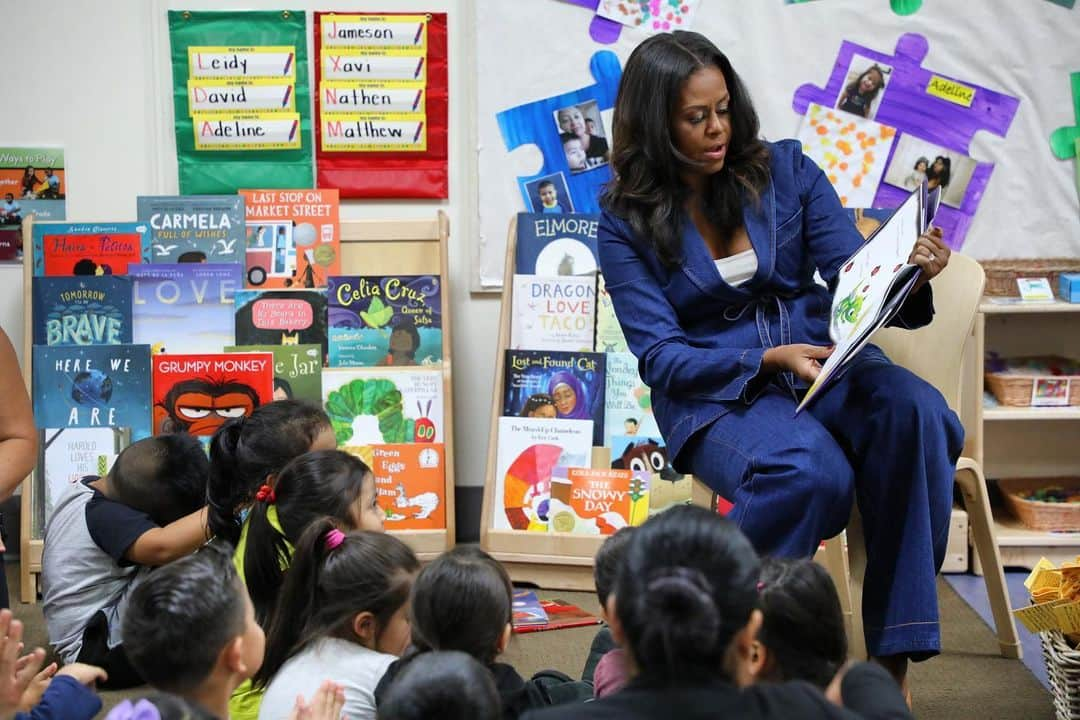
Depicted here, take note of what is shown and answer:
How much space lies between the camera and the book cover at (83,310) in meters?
3.34

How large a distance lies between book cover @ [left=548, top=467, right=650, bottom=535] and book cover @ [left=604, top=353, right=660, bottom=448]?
0.37 feet

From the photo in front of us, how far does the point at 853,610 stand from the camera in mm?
2537

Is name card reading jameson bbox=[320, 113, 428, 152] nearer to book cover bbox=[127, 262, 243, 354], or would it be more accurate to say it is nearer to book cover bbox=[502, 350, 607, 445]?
book cover bbox=[127, 262, 243, 354]

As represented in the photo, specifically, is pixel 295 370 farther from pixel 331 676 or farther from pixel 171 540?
pixel 331 676

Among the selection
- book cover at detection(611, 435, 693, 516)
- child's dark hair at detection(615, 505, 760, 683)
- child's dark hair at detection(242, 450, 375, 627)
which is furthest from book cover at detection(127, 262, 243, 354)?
child's dark hair at detection(615, 505, 760, 683)

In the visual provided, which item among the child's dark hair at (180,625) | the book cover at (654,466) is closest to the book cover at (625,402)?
the book cover at (654,466)

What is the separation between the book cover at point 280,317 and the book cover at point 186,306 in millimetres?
50

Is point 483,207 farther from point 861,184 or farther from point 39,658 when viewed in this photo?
point 39,658

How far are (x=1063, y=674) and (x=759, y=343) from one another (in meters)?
0.76

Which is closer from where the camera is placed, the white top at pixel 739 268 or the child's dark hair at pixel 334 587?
the child's dark hair at pixel 334 587

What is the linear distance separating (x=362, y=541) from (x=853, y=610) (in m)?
1.13

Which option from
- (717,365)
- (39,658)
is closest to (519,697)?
(39,658)

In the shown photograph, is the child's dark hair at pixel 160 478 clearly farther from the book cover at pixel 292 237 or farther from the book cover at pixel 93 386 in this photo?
the book cover at pixel 292 237

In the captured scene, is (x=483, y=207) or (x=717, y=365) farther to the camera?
(x=483, y=207)
